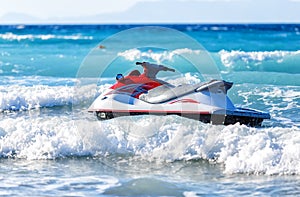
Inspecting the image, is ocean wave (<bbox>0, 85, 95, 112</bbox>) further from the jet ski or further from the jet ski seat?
the jet ski seat

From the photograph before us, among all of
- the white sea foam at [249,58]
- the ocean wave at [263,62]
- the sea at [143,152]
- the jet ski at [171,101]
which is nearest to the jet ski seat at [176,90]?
the jet ski at [171,101]

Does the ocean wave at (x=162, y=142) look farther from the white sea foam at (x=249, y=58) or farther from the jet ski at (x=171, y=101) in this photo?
the white sea foam at (x=249, y=58)

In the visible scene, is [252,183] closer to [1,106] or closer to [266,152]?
[266,152]

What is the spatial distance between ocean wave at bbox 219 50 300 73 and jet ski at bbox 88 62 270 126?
32.3 feet

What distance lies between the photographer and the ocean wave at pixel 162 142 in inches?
333

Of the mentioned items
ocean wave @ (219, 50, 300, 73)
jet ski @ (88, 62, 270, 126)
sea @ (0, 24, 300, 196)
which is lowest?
sea @ (0, 24, 300, 196)

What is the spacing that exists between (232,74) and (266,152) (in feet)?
35.1

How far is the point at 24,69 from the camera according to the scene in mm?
21625

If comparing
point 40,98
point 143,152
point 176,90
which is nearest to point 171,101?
point 176,90

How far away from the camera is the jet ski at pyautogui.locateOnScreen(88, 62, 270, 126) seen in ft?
32.6

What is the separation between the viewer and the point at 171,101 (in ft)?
33.5

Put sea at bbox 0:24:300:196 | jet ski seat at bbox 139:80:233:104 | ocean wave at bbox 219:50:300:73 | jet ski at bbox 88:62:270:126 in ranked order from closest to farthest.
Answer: sea at bbox 0:24:300:196, jet ski at bbox 88:62:270:126, jet ski seat at bbox 139:80:233:104, ocean wave at bbox 219:50:300:73

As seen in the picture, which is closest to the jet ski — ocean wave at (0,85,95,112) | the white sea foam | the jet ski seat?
the jet ski seat

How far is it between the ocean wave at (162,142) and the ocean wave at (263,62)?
10478 millimetres
